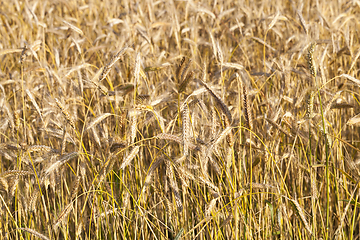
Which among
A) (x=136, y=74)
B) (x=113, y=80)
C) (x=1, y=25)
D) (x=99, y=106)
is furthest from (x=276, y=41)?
(x=1, y=25)

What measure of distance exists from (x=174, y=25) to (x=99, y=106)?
946 mm

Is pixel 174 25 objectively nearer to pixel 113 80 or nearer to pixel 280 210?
pixel 113 80

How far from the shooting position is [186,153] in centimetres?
109

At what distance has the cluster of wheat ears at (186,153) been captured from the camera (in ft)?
4.16

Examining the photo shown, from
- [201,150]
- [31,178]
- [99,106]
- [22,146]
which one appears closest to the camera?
[201,150]

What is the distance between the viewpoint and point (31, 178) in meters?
1.62

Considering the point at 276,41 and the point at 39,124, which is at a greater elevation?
the point at 276,41

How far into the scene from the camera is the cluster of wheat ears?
1.27 meters

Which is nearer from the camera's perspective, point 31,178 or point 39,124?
point 31,178

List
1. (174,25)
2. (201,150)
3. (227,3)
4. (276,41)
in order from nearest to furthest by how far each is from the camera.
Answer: (201,150), (174,25), (276,41), (227,3)

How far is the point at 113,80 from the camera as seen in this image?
8.46 feet

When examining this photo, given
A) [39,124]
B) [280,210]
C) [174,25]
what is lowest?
[280,210]

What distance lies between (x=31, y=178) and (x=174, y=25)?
55.9 inches

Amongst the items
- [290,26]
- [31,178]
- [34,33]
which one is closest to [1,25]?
[34,33]
